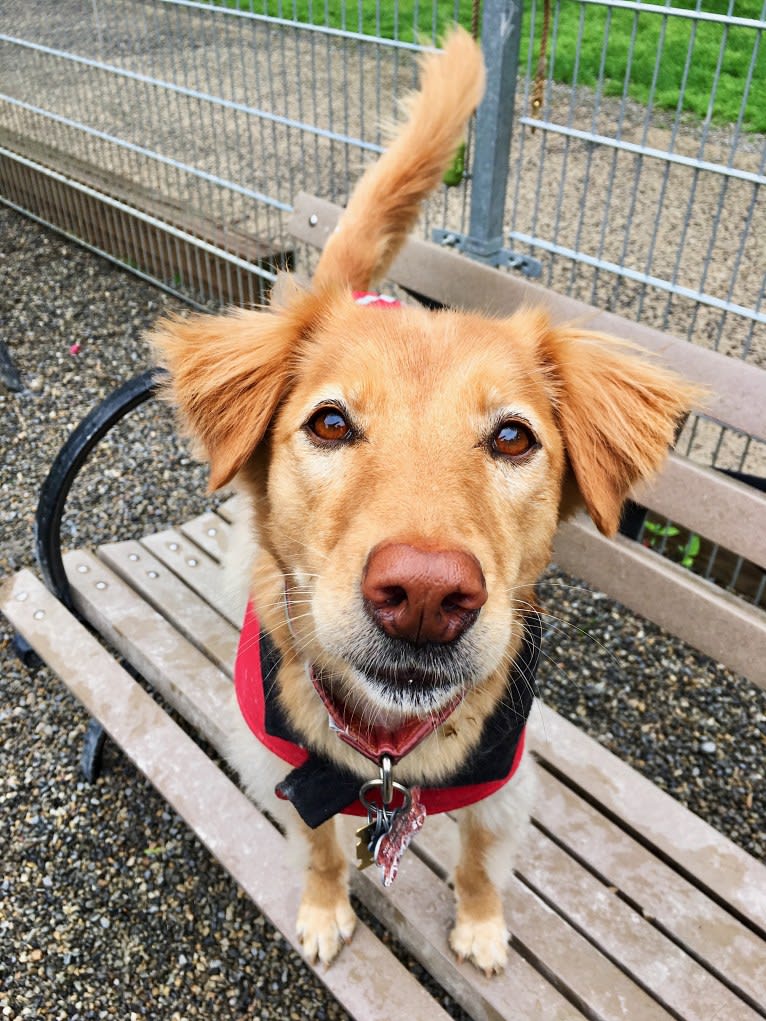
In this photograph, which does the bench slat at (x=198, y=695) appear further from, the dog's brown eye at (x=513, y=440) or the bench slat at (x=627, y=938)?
the dog's brown eye at (x=513, y=440)

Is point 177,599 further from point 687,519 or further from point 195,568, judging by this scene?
point 687,519

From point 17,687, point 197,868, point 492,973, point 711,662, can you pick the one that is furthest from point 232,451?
point 711,662

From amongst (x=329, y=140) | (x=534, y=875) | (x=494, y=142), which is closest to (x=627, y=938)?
(x=534, y=875)

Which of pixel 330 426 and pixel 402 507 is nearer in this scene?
pixel 402 507

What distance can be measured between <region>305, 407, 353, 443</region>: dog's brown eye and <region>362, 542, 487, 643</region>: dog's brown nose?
1.42ft

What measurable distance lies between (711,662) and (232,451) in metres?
→ 2.39

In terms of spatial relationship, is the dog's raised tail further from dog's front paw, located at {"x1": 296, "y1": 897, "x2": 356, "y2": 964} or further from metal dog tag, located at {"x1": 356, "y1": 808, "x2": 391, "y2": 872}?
dog's front paw, located at {"x1": 296, "y1": 897, "x2": 356, "y2": 964}

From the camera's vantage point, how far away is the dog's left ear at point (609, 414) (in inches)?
73.4

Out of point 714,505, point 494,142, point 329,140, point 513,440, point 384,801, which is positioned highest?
point 494,142

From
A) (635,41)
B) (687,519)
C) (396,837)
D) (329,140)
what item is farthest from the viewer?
(329,140)

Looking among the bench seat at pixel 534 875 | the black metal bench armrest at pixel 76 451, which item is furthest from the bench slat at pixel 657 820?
the black metal bench armrest at pixel 76 451

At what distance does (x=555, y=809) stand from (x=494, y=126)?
2.30m

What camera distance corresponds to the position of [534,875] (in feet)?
6.96

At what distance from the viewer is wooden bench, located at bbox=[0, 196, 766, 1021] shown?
1.90 metres
